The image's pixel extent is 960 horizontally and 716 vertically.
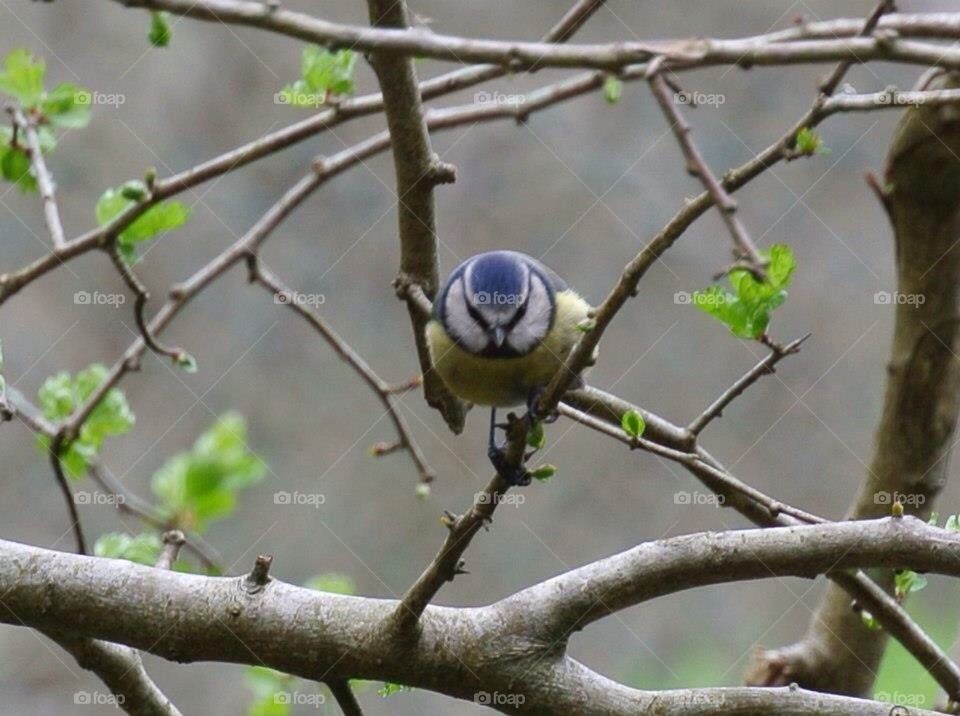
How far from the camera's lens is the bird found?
1.77 m

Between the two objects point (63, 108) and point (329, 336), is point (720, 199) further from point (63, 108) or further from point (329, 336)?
point (63, 108)

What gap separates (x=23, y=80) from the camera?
195cm

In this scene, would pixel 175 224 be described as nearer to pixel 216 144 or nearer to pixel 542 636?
pixel 542 636

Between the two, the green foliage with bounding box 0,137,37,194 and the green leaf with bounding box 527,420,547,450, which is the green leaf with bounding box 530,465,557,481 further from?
the green foliage with bounding box 0,137,37,194

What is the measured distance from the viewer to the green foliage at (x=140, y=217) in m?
1.90

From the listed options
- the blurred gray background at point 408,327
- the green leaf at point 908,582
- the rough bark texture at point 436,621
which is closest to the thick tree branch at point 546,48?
the rough bark texture at point 436,621

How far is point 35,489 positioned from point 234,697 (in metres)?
1.13

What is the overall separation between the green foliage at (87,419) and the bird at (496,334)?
0.64m

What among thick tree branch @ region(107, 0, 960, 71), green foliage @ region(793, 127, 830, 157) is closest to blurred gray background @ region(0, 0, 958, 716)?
green foliage @ region(793, 127, 830, 157)

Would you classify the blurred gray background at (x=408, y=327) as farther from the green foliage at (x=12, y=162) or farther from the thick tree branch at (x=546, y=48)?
the thick tree branch at (x=546, y=48)

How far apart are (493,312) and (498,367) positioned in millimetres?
89

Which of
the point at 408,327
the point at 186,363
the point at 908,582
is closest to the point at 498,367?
the point at 186,363

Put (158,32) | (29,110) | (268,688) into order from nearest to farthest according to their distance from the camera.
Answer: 1. (158,32)
2. (29,110)
3. (268,688)

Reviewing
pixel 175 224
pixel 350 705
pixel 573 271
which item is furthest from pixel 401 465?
pixel 350 705
